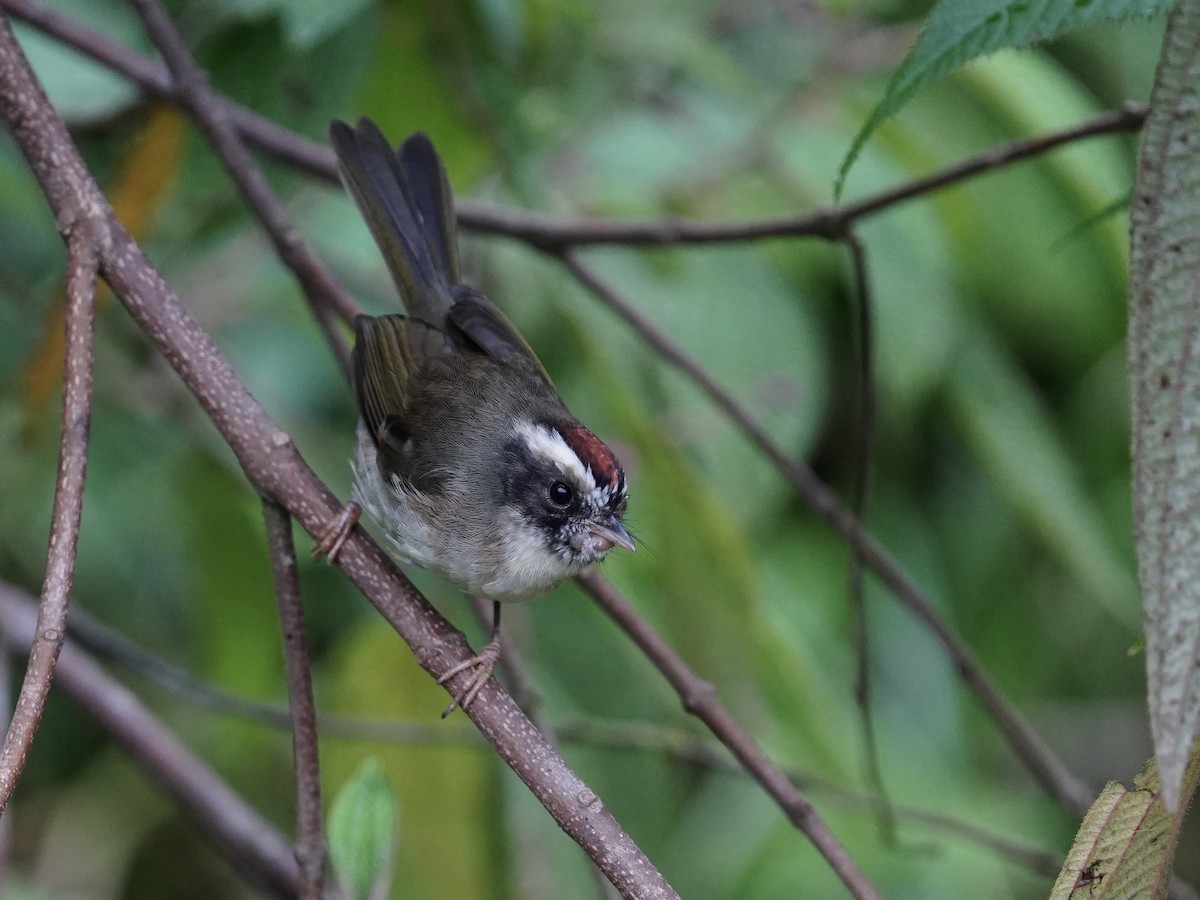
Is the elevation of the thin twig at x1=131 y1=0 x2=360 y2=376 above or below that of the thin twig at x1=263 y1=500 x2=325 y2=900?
above

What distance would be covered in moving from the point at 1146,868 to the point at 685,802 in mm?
2601

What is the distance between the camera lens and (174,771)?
278cm

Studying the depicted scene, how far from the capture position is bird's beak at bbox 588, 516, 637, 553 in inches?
99.7

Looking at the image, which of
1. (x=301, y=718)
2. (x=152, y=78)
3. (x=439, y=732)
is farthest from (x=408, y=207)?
(x=301, y=718)

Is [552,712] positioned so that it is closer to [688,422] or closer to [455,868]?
[455,868]

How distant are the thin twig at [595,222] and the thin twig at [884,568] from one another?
10cm

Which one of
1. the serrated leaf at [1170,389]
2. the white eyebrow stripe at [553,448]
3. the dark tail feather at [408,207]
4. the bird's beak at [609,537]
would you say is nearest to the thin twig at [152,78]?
the dark tail feather at [408,207]

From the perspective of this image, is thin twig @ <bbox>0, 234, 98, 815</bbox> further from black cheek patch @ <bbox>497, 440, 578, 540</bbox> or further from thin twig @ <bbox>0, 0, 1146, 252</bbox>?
black cheek patch @ <bbox>497, 440, 578, 540</bbox>

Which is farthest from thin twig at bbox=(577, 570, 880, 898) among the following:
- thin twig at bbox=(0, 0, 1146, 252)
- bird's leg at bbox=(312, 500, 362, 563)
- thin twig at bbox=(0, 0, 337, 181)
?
thin twig at bbox=(0, 0, 337, 181)

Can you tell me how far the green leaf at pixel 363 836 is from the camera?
1732 mm

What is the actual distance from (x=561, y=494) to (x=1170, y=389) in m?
1.63

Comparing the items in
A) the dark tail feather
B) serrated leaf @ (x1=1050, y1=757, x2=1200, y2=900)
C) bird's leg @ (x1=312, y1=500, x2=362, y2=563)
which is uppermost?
the dark tail feather

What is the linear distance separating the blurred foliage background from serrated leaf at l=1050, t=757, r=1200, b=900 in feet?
4.60

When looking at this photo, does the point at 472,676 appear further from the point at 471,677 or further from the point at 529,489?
the point at 529,489
